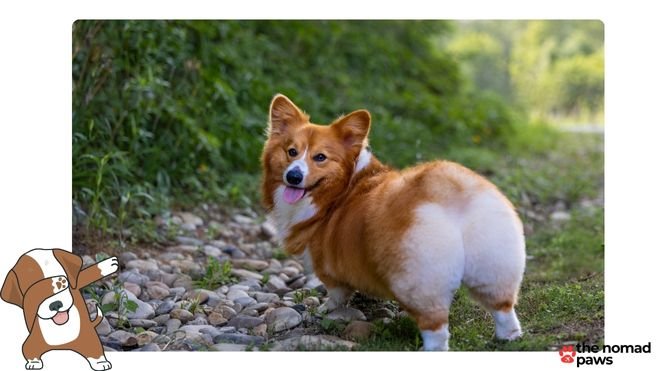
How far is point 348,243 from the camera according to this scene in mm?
4633

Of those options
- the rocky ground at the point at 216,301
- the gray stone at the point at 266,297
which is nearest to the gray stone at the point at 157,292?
the rocky ground at the point at 216,301

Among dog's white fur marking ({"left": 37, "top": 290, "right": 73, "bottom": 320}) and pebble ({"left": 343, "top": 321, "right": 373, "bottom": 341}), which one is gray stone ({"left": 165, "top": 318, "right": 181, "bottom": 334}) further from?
pebble ({"left": 343, "top": 321, "right": 373, "bottom": 341})

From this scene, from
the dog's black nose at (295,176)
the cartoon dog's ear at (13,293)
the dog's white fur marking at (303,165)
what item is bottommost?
the cartoon dog's ear at (13,293)

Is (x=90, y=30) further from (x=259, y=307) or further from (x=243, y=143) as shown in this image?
(x=259, y=307)

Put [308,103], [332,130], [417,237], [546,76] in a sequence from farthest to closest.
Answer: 1. [546,76]
2. [308,103]
3. [332,130]
4. [417,237]

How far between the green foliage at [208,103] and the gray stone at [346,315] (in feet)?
7.45

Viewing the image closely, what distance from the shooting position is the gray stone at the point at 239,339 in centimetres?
465

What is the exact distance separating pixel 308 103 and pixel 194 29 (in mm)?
2420

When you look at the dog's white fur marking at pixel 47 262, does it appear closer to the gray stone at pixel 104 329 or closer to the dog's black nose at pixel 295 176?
the gray stone at pixel 104 329

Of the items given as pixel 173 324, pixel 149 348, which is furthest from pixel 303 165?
pixel 149 348

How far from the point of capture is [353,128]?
500 cm

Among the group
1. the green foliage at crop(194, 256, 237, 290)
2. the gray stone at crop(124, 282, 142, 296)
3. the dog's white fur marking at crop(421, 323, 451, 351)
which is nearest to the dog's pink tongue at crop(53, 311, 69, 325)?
the gray stone at crop(124, 282, 142, 296)

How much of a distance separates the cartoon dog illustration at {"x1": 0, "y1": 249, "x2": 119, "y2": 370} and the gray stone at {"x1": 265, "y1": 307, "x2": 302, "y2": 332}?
1.12 metres

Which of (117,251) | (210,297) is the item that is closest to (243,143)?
(117,251)
